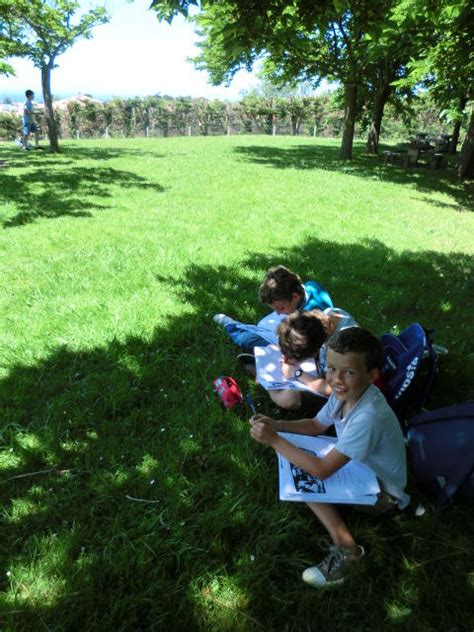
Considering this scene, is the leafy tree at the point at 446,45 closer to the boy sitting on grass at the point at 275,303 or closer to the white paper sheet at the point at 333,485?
the boy sitting on grass at the point at 275,303

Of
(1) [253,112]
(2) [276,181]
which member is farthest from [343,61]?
(1) [253,112]

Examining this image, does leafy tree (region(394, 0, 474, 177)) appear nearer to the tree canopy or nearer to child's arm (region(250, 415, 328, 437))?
the tree canopy

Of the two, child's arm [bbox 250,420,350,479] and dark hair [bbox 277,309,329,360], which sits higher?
dark hair [bbox 277,309,329,360]

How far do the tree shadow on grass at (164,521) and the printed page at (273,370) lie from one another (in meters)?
0.19

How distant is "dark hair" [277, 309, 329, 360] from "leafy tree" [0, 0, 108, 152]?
14.8m

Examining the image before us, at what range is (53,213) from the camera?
24.4 ft

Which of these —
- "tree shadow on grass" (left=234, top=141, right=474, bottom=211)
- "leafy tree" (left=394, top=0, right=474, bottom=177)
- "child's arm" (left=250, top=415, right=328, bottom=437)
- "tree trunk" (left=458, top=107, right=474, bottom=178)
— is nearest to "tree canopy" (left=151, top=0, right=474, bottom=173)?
"leafy tree" (left=394, top=0, right=474, bottom=177)

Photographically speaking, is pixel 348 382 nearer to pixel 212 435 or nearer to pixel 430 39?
pixel 212 435

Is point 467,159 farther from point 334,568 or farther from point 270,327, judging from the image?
point 334,568

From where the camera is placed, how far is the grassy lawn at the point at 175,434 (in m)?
1.91

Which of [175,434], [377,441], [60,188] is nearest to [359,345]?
[377,441]

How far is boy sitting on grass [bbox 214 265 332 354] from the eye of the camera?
10.9ft

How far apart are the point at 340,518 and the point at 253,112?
38216 millimetres

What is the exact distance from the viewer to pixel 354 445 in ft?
6.68
